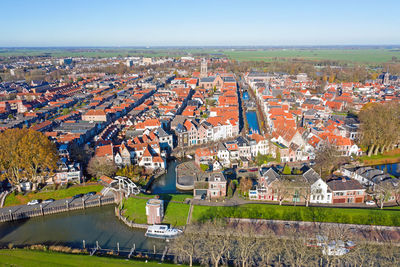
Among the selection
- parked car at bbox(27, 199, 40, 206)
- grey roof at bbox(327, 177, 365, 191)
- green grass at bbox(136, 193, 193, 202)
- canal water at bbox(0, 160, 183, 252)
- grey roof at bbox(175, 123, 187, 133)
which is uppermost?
grey roof at bbox(175, 123, 187, 133)

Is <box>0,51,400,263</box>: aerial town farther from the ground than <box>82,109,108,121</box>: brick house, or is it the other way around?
A: <box>82,109,108,121</box>: brick house

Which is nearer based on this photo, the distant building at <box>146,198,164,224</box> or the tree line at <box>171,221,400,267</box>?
the tree line at <box>171,221,400,267</box>

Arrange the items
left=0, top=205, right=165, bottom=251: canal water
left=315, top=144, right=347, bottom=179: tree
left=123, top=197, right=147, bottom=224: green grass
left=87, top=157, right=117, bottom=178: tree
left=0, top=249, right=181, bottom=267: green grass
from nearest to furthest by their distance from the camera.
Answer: left=0, top=249, right=181, bottom=267: green grass → left=0, top=205, right=165, bottom=251: canal water → left=123, top=197, right=147, bottom=224: green grass → left=87, top=157, right=117, bottom=178: tree → left=315, top=144, right=347, bottom=179: tree

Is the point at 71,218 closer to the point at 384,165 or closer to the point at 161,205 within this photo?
the point at 161,205

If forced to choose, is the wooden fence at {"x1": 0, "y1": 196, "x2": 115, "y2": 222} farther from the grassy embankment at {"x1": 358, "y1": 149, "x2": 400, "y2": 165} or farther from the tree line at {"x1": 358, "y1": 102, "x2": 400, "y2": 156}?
the tree line at {"x1": 358, "y1": 102, "x2": 400, "y2": 156}

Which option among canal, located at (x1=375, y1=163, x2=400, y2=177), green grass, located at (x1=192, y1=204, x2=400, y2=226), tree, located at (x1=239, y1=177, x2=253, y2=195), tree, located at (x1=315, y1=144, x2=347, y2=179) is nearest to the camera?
green grass, located at (x1=192, y1=204, x2=400, y2=226)

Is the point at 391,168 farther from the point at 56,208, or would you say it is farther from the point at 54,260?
the point at 56,208

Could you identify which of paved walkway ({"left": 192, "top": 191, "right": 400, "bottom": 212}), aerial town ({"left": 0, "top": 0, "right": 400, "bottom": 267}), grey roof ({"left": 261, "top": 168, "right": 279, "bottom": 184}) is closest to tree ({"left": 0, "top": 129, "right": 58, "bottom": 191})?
aerial town ({"left": 0, "top": 0, "right": 400, "bottom": 267})
